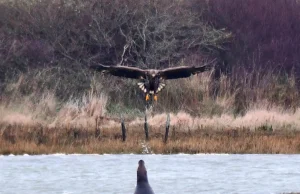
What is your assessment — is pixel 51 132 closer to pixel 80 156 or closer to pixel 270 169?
pixel 80 156

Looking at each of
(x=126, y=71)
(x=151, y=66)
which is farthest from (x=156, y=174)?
(x=151, y=66)

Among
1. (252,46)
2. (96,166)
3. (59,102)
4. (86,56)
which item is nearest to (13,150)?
(96,166)

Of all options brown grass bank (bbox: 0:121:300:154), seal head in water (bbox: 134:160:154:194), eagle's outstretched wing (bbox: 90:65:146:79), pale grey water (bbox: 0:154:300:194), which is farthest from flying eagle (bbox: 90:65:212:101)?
seal head in water (bbox: 134:160:154:194)

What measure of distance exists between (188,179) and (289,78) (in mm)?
14172

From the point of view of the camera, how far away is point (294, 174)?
16.8m

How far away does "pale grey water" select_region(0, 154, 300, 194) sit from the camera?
587 inches

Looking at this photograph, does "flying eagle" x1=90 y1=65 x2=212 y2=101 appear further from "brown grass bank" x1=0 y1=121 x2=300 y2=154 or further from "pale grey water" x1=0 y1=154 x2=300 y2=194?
"pale grey water" x1=0 y1=154 x2=300 y2=194

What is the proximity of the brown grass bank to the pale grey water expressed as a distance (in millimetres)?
488

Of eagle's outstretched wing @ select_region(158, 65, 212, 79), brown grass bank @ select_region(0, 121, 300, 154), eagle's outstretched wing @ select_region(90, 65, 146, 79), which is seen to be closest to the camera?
brown grass bank @ select_region(0, 121, 300, 154)

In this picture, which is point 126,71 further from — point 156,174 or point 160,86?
point 156,174

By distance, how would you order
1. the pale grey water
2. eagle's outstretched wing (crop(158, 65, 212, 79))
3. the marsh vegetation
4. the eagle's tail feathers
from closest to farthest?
the pale grey water < the marsh vegetation < eagle's outstretched wing (crop(158, 65, 212, 79)) < the eagle's tail feathers

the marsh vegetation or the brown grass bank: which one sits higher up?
the marsh vegetation

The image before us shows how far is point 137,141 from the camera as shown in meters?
20.8

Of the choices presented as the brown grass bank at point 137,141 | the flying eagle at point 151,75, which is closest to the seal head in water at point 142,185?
the brown grass bank at point 137,141
